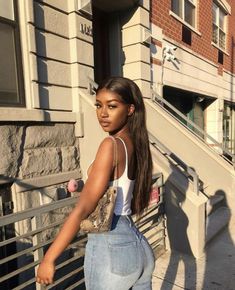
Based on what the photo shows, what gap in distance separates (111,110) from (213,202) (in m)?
4.73

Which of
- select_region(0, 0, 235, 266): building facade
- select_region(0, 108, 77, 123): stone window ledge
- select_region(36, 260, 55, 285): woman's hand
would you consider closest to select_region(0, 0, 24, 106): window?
select_region(0, 0, 235, 266): building facade

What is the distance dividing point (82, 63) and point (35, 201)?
252 centimetres

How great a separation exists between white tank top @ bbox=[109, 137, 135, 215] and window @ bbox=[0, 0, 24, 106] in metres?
3.11

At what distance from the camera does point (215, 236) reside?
16.6 ft

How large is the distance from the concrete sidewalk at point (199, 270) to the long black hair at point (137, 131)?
224 centimetres

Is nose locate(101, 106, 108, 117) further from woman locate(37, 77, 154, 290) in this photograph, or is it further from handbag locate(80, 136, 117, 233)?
handbag locate(80, 136, 117, 233)

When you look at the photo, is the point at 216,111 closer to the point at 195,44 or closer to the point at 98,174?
the point at 195,44

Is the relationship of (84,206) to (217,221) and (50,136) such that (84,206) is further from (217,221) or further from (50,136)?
(217,221)

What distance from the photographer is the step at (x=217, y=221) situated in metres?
5.00

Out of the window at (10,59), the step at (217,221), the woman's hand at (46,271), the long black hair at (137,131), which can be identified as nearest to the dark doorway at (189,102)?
the step at (217,221)

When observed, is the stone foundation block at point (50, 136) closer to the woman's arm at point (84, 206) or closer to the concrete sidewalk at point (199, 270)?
the concrete sidewalk at point (199, 270)

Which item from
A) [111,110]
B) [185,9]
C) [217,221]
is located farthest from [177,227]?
[185,9]

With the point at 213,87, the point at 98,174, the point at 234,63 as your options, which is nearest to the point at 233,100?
the point at 234,63

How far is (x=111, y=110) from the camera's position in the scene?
5.80ft
